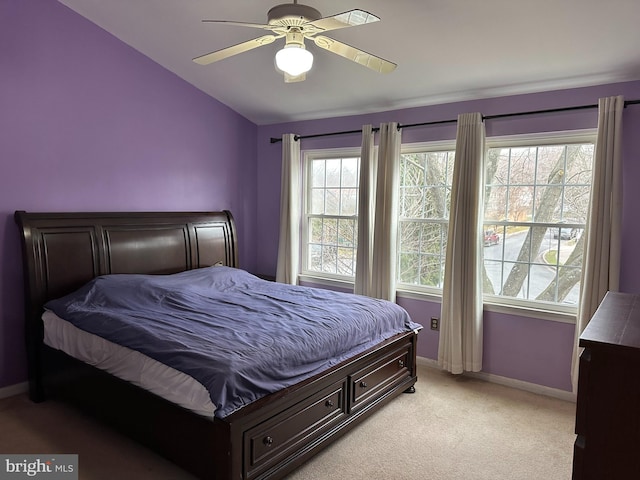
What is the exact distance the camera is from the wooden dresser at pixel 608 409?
122 cm

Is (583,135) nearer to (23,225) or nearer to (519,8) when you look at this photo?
(519,8)

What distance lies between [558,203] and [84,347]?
353 centimetres

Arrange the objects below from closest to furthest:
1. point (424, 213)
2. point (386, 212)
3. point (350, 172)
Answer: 1. point (386, 212)
2. point (424, 213)
3. point (350, 172)

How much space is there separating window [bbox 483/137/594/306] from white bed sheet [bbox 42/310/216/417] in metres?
2.63

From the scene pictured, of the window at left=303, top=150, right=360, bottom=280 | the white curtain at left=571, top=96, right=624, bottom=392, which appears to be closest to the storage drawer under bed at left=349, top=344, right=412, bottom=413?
the white curtain at left=571, top=96, right=624, bottom=392

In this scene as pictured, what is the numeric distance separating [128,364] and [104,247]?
4.64 feet

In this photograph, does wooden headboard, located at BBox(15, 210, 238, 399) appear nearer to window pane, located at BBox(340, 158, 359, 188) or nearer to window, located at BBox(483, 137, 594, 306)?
window pane, located at BBox(340, 158, 359, 188)

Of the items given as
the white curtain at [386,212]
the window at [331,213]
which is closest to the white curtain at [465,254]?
the white curtain at [386,212]

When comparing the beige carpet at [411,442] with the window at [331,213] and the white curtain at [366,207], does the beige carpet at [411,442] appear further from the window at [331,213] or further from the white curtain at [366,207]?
the window at [331,213]

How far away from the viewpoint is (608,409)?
1.24 metres

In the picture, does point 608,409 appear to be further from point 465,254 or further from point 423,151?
point 423,151

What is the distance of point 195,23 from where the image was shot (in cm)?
334

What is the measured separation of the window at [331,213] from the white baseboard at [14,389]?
2.74m

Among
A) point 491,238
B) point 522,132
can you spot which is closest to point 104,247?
point 491,238
